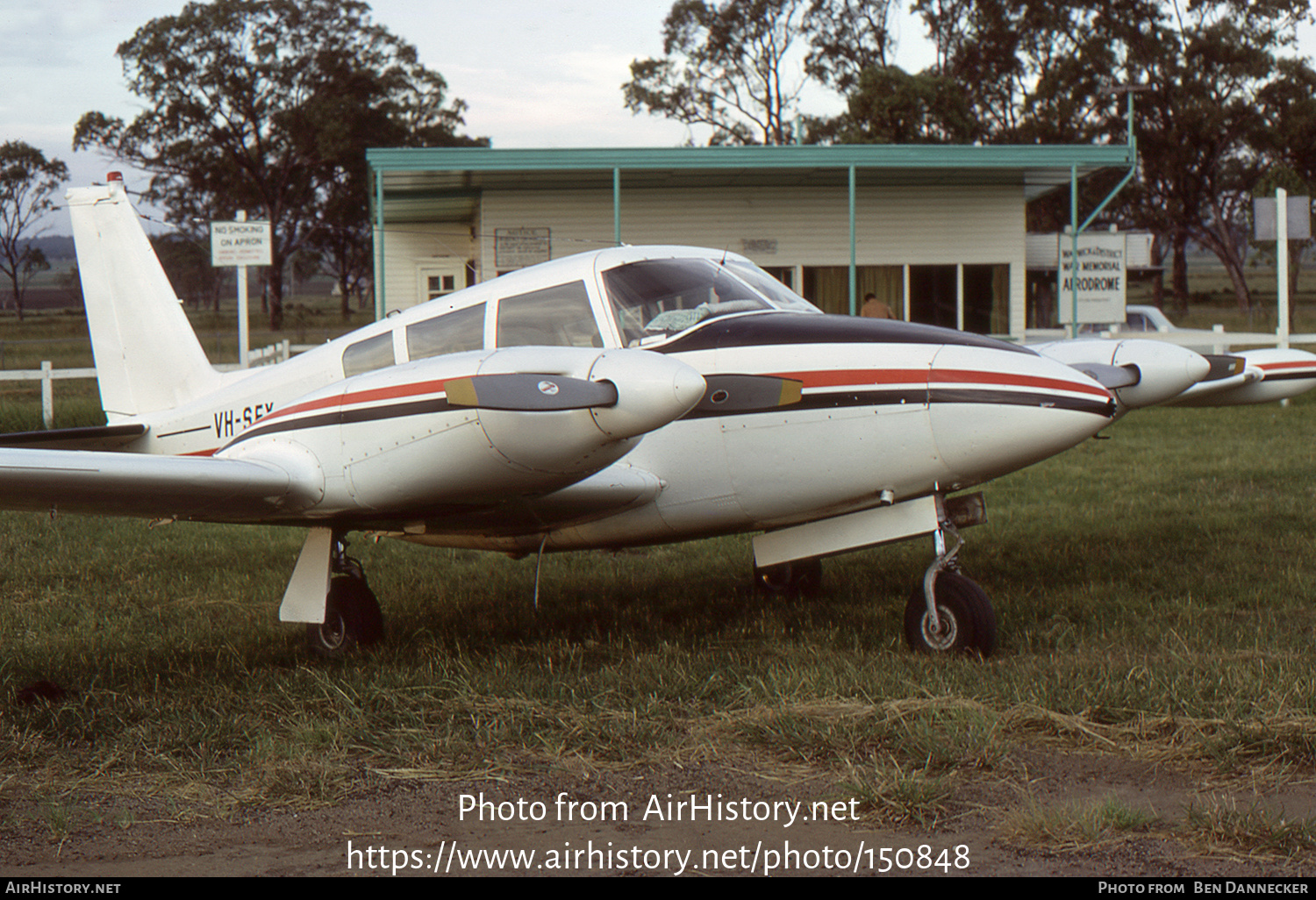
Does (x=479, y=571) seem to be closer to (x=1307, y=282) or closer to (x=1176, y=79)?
(x=1176, y=79)

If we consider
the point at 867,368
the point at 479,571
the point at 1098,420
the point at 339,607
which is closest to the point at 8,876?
the point at 339,607

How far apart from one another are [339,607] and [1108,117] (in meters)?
48.5

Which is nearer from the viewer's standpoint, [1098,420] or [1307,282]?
[1098,420]

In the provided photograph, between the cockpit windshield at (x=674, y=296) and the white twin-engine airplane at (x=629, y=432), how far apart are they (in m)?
0.01

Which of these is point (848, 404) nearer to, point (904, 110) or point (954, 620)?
point (954, 620)

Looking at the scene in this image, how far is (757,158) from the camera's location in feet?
79.8

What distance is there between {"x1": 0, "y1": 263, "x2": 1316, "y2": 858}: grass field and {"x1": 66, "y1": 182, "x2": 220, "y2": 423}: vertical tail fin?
1520 millimetres

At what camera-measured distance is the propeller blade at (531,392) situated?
523cm

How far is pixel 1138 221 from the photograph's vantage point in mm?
53875

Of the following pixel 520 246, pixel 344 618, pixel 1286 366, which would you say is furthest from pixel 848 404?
pixel 520 246

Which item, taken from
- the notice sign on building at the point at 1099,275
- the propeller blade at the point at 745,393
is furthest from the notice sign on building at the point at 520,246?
the propeller blade at the point at 745,393

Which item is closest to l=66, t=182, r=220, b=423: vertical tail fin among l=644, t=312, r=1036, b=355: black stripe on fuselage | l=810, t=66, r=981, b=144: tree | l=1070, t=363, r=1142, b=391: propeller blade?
l=644, t=312, r=1036, b=355: black stripe on fuselage

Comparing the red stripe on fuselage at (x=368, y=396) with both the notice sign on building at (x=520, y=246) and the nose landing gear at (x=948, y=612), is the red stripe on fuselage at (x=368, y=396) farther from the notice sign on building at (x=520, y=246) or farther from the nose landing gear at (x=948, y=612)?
the notice sign on building at (x=520, y=246)

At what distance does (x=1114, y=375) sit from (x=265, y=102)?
48.4m
